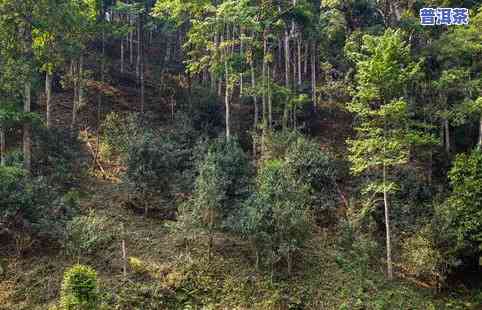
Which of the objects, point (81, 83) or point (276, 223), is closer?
point (276, 223)

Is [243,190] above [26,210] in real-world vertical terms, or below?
above

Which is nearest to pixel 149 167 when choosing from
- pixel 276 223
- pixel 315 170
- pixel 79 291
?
pixel 276 223

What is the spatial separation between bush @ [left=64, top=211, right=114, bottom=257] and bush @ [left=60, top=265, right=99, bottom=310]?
10.2 ft

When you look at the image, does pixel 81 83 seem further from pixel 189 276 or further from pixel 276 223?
pixel 276 223

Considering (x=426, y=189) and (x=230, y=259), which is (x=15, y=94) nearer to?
(x=230, y=259)

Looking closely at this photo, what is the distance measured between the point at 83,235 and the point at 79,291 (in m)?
3.55

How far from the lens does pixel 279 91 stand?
23.9 m

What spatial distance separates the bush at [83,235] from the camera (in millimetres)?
15781

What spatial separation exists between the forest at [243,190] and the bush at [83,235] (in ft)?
0.23

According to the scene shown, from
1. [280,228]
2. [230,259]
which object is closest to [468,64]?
[280,228]

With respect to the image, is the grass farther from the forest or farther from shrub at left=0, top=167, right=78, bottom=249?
Result: shrub at left=0, top=167, right=78, bottom=249

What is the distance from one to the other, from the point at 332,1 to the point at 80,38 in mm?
14496

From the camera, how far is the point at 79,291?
12.6 m

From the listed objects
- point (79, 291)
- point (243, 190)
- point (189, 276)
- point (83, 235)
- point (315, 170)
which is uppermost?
point (315, 170)
